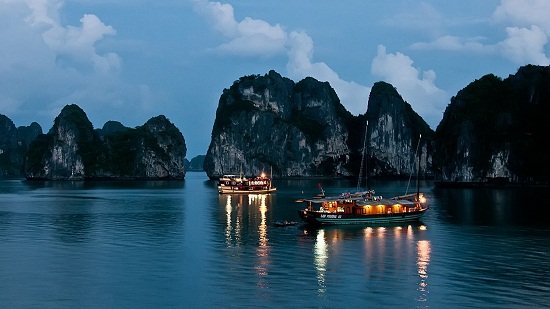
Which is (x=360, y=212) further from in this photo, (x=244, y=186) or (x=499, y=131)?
(x=499, y=131)

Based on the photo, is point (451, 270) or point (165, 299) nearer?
point (165, 299)

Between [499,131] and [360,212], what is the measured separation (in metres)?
129

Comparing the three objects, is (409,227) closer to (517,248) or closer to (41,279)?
(517,248)

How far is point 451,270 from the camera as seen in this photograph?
1497 inches

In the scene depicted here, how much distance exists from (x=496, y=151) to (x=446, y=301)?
154397 mm

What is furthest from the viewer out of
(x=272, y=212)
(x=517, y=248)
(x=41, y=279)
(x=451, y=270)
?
(x=272, y=212)

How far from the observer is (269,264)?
40000 millimetres

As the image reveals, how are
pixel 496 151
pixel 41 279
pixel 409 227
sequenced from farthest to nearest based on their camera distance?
pixel 496 151 → pixel 409 227 → pixel 41 279

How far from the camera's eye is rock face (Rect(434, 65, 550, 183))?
558 ft

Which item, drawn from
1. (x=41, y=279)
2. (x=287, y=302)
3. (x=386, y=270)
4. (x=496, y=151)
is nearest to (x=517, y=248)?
(x=386, y=270)

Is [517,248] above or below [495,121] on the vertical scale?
below

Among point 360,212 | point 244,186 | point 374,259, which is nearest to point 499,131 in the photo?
point 244,186

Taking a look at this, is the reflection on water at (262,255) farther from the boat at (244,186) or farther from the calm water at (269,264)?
the boat at (244,186)

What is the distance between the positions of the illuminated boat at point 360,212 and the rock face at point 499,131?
107085mm
